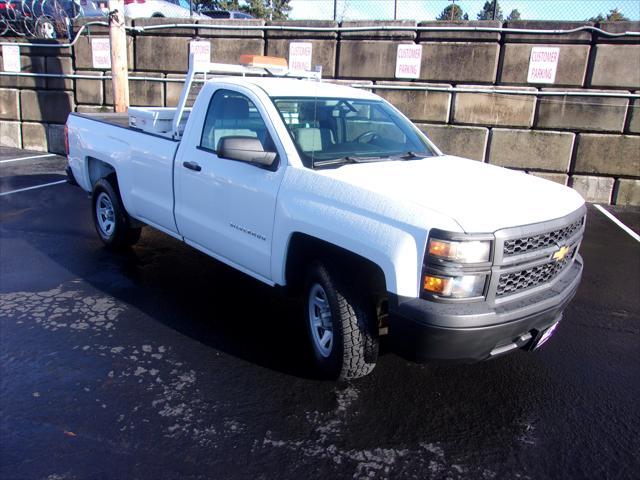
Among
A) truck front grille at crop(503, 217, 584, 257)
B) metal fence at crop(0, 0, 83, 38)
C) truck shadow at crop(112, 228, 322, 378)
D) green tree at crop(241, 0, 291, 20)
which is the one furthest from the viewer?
green tree at crop(241, 0, 291, 20)

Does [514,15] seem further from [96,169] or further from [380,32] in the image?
[96,169]

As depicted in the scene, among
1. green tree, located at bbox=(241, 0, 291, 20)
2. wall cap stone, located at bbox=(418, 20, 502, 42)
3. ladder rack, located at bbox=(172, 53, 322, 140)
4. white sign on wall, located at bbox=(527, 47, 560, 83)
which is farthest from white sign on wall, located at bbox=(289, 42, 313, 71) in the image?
green tree, located at bbox=(241, 0, 291, 20)

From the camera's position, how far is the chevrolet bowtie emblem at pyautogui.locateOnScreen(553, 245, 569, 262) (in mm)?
3200

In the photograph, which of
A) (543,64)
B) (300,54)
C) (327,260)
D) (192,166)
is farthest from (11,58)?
(327,260)

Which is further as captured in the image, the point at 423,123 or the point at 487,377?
the point at 423,123

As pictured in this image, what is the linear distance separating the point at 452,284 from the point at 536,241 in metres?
0.64

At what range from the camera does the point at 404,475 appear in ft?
8.82

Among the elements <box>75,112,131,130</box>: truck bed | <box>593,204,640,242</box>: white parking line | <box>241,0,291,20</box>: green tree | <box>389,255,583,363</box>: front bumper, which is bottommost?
<box>593,204,640,242</box>: white parking line

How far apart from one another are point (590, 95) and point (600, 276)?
Result: 4.81m

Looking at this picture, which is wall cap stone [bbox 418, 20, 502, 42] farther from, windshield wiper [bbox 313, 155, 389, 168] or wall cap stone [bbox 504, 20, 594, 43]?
windshield wiper [bbox 313, 155, 389, 168]

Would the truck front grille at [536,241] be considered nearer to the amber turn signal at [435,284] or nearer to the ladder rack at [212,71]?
the amber turn signal at [435,284]

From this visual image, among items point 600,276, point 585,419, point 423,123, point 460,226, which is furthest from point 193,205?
point 423,123

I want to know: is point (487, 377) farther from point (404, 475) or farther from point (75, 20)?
point (75, 20)

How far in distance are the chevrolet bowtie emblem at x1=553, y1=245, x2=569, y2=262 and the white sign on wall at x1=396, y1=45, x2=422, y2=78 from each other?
7.33 meters
